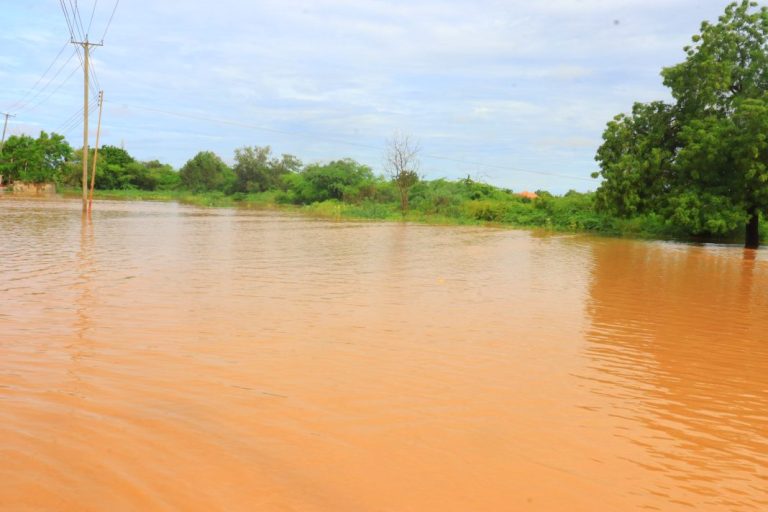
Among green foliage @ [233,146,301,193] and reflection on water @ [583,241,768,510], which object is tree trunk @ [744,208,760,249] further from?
green foliage @ [233,146,301,193]

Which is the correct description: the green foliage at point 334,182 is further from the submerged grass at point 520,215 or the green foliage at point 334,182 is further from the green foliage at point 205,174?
the green foliage at point 205,174

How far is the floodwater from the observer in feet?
10.7

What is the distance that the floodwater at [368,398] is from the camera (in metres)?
3.26

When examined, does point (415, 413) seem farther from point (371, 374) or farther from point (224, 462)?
point (224, 462)

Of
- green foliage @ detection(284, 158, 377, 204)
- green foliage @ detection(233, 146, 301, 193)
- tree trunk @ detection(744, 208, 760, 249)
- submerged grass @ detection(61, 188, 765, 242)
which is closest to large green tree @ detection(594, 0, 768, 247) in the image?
tree trunk @ detection(744, 208, 760, 249)

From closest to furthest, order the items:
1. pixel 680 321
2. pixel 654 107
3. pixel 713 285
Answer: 1. pixel 680 321
2. pixel 713 285
3. pixel 654 107

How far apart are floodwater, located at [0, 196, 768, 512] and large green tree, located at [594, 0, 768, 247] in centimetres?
1796

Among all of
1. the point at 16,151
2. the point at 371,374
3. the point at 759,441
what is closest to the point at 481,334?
the point at 371,374

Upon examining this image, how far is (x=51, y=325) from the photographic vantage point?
6.54 m

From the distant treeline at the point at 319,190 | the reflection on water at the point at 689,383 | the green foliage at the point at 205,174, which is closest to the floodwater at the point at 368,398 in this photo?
the reflection on water at the point at 689,383

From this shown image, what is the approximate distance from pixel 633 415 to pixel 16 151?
7470 centimetres

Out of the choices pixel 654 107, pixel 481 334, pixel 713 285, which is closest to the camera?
pixel 481 334

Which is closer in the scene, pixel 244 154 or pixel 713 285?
pixel 713 285

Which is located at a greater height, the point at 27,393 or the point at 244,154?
the point at 244,154
